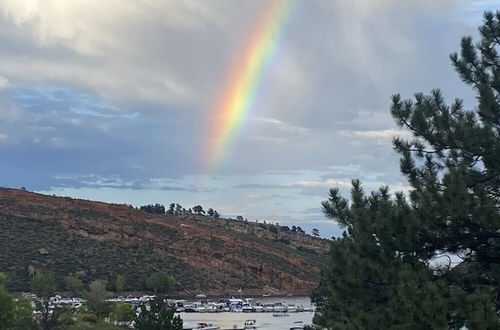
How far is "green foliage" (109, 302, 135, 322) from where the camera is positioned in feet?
170

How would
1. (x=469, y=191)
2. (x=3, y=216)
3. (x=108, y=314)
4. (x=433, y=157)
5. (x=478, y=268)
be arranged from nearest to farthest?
(x=469, y=191) → (x=478, y=268) → (x=433, y=157) → (x=108, y=314) → (x=3, y=216)

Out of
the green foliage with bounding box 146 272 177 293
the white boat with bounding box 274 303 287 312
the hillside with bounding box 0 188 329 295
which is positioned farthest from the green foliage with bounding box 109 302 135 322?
the white boat with bounding box 274 303 287 312

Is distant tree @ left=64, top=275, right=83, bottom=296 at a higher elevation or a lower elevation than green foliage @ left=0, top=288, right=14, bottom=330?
higher

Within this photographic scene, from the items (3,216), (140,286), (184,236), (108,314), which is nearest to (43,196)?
(3,216)

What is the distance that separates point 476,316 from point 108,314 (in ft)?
154

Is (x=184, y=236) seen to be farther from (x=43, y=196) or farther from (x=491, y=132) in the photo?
(x=491, y=132)

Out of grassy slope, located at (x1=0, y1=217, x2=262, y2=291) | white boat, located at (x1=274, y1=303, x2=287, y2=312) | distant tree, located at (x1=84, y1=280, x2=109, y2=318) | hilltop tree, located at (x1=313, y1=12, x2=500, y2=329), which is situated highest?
grassy slope, located at (x1=0, y1=217, x2=262, y2=291)

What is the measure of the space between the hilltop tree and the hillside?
7644cm

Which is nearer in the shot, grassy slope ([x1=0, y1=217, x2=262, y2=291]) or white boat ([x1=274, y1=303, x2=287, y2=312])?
white boat ([x1=274, y1=303, x2=287, y2=312])

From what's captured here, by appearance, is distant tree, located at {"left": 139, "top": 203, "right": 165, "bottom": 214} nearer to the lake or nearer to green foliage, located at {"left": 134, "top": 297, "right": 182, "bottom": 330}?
the lake

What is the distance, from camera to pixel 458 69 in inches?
576

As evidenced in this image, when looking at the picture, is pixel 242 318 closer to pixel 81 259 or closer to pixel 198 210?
pixel 81 259

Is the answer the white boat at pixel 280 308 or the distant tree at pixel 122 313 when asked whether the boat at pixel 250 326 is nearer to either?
the distant tree at pixel 122 313

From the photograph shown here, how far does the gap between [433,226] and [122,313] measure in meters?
41.3
